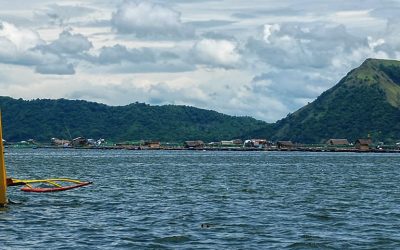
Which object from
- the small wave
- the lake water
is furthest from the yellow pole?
the small wave

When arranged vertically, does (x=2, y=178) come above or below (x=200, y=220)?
above

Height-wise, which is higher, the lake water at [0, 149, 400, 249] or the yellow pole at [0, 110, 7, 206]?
the yellow pole at [0, 110, 7, 206]

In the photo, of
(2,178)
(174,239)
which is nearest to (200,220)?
(174,239)

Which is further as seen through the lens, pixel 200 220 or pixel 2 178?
pixel 2 178

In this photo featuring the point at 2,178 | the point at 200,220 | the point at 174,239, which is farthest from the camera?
the point at 2,178

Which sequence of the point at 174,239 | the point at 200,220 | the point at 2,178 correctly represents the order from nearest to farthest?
the point at 174,239 < the point at 200,220 < the point at 2,178

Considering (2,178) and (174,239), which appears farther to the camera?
(2,178)

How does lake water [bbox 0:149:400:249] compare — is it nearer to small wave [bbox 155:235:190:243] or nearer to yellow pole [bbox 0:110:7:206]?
small wave [bbox 155:235:190:243]

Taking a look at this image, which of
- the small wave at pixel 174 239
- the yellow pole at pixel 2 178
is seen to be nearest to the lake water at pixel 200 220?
the small wave at pixel 174 239

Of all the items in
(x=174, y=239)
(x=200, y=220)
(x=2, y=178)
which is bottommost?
(x=174, y=239)

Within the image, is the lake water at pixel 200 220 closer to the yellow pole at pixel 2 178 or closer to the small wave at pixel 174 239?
the small wave at pixel 174 239

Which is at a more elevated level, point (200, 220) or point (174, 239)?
point (200, 220)

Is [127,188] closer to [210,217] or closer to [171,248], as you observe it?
[210,217]

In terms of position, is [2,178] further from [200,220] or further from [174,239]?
[174,239]
